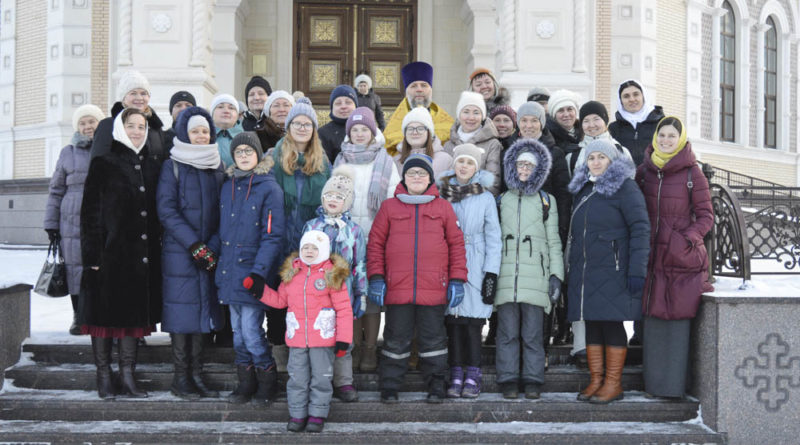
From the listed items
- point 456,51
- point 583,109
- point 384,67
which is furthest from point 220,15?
point 583,109

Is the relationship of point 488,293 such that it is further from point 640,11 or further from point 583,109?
point 640,11

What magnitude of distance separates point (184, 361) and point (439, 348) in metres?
1.79

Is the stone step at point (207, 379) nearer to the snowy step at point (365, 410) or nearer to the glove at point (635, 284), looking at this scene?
the snowy step at point (365, 410)

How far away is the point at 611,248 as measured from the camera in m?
4.93

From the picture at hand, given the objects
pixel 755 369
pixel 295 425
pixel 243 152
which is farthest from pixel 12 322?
pixel 755 369

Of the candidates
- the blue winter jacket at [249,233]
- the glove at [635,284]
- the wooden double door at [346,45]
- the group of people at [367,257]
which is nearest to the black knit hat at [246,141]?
the group of people at [367,257]

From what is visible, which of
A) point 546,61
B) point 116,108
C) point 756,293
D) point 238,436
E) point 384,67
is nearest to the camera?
point 238,436

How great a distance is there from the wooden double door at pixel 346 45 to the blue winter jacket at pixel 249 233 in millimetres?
9740

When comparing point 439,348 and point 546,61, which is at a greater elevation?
point 546,61

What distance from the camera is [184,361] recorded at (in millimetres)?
4977

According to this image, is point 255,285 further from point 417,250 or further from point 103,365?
point 103,365

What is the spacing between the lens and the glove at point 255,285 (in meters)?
4.60

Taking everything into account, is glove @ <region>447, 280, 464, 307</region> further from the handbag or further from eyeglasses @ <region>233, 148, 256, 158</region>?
the handbag

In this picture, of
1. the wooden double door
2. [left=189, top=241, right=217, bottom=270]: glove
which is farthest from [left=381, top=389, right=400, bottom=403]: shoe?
the wooden double door
